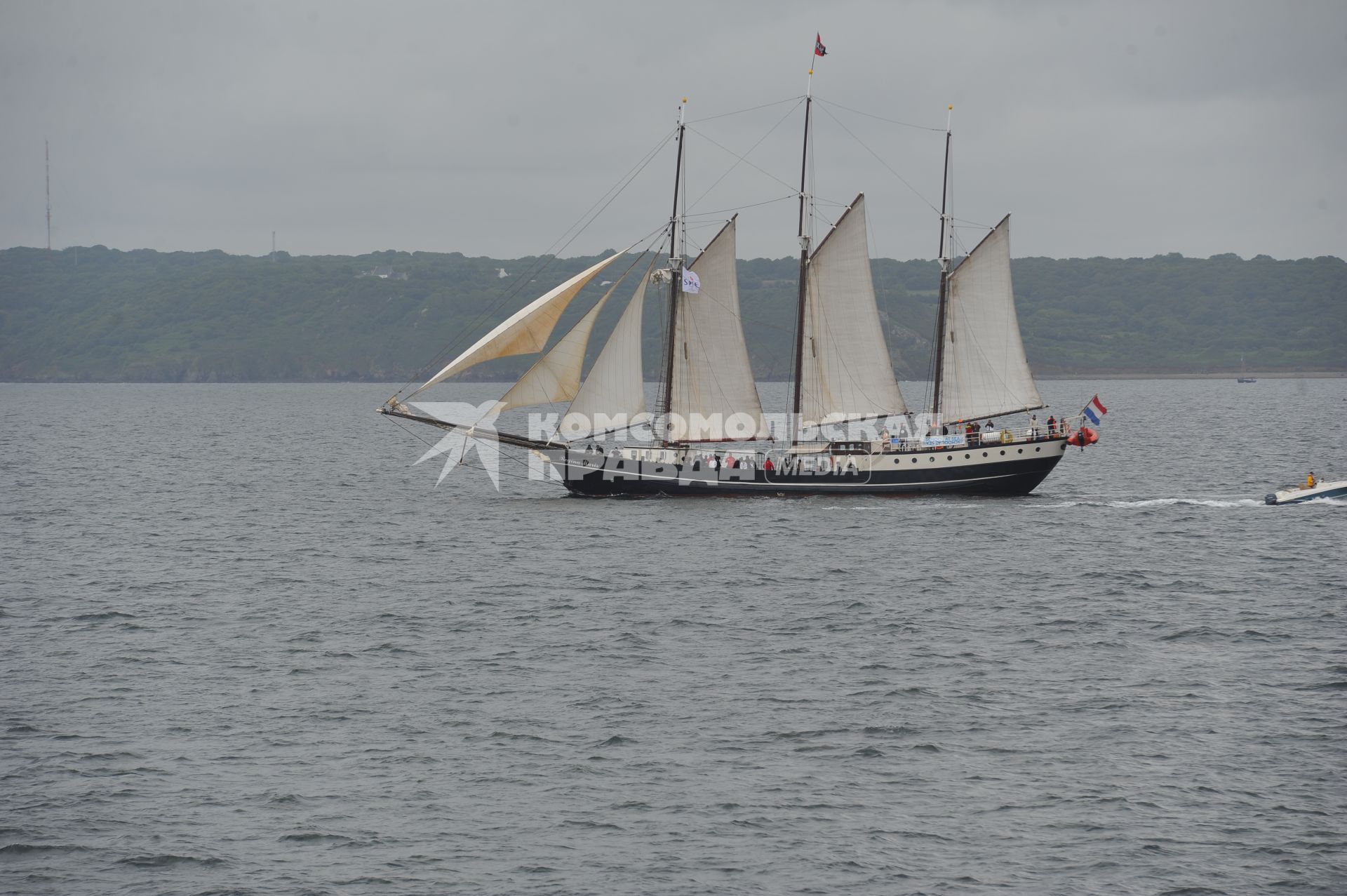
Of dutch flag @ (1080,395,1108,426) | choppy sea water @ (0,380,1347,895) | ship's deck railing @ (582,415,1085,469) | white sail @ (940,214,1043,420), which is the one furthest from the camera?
white sail @ (940,214,1043,420)

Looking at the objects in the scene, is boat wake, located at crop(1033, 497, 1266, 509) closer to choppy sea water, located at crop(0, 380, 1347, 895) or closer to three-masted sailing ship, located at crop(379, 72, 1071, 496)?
three-masted sailing ship, located at crop(379, 72, 1071, 496)

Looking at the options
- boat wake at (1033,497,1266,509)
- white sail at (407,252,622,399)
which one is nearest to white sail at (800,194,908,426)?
boat wake at (1033,497,1266,509)

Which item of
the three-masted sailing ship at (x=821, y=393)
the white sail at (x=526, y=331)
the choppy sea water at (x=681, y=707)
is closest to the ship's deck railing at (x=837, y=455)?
the three-masted sailing ship at (x=821, y=393)

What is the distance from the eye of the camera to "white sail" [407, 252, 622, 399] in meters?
61.5

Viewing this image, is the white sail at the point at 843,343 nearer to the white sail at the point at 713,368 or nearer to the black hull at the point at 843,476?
the black hull at the point at 843,476

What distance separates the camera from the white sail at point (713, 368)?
222ft

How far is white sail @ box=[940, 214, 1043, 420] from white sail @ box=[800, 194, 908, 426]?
354 cm

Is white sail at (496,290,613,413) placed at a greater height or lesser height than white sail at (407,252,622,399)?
lesser

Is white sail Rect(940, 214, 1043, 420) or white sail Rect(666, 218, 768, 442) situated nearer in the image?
white sail Rect(666, 218, 768, 442)

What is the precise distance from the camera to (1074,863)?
940 inches

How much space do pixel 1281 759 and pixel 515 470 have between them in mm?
77265

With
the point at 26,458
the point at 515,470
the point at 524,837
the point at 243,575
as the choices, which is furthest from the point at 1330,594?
the point at 26,458

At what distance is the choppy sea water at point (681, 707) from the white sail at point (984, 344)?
35.5 feet

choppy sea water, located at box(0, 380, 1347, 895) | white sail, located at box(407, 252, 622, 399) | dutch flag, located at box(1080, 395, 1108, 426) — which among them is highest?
white sail, located at box(407, 252, 622, 399)
